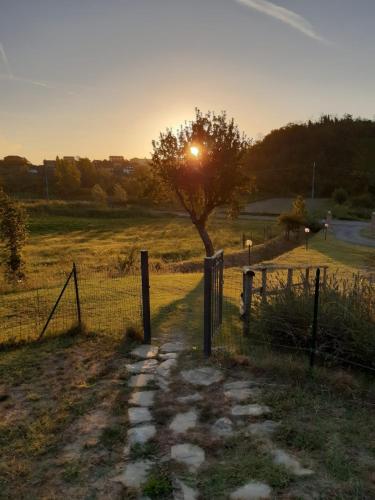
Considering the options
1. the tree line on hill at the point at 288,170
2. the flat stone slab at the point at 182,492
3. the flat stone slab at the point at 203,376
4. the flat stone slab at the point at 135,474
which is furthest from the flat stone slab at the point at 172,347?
the tree line on hill at the point at 288,170

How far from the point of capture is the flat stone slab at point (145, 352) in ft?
22.5

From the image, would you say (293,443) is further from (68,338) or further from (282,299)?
(68,338)

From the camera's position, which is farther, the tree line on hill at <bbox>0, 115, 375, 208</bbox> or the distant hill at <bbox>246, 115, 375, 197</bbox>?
the distant hill at <bbox>246, 115, 375, 197</bbox>

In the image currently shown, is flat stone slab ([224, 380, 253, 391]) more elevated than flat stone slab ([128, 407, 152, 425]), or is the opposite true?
flat stone slab ([128, 407, 152, 425])

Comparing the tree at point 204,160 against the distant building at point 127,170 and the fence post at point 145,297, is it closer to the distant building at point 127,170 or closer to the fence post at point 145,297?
the fence post at point 145,297

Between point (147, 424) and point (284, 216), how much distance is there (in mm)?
32811

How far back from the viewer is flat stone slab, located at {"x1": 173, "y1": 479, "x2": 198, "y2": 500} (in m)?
3.34

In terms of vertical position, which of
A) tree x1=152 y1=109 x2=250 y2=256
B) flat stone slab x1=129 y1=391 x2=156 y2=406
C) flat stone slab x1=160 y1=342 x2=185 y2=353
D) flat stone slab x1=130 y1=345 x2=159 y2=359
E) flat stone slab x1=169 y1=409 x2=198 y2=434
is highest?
tree x1=152 y1=109 x2=250 y2=256

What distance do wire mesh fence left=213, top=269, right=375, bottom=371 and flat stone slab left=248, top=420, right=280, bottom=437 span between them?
1672 mm

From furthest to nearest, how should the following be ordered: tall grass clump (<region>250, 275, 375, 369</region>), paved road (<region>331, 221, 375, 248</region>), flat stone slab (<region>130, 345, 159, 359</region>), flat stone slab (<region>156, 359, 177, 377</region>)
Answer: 1. paved road (<region>331, 221, 375, 248</region>)
2. flat stone slab (<region>130, 345, 159, 359</region>)
3. flat stone slab (<region>156, 359, 177, 377</region>)
4. tall grass clump (<region>250, 275, 375, 369</region>)

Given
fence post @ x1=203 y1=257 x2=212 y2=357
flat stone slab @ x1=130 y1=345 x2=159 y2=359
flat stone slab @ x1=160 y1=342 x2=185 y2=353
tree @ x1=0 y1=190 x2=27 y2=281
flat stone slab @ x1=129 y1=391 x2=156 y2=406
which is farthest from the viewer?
tree @ x1=0 y1=190 x2=27 y2=281

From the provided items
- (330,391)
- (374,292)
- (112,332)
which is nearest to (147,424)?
(330,391)

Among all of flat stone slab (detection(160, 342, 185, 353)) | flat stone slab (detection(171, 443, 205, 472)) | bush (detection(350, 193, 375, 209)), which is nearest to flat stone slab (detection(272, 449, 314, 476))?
flat stone slab (detection(171, 443, 205, 472))

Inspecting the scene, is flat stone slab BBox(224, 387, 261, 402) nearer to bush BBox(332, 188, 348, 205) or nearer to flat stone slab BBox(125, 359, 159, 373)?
flat stone slab BBox(125, 359, 159, 373)
